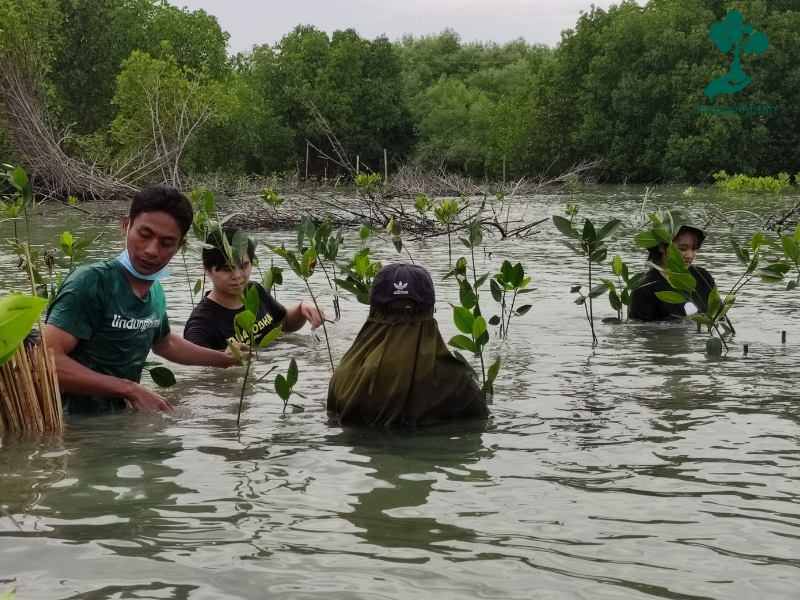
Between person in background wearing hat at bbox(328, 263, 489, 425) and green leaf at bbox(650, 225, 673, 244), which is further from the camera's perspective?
green leaf at bbox(650, 225, 673, 244)

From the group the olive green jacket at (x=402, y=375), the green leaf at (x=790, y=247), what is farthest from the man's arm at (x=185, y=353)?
the green leaf at (x=790, y=247)

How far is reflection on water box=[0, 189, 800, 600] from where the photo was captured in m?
2.92

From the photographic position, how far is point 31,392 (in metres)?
4.38

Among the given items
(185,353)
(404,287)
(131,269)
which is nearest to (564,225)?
(404,287)

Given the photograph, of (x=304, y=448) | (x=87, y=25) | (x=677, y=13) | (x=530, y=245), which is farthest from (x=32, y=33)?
(x=304, y=448)

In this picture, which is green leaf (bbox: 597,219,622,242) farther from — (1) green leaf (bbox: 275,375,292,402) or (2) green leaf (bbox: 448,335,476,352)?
(1) green leaf (bbox: 275,375,292,402)

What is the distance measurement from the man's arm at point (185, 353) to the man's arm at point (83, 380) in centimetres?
59

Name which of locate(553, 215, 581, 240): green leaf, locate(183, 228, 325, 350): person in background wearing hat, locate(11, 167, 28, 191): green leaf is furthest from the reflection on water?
locate(11, 167, 28, 191): green leaf

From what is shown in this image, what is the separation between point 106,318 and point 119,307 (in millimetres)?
85

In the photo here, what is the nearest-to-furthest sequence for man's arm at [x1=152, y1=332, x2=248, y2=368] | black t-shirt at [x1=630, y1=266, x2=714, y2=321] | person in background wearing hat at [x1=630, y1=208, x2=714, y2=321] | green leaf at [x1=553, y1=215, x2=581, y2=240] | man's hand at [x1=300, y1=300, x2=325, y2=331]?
man's arm at [x1=152, y1=332, x2=248, y2=368], man's hand at [x1=300, y1=300, x2=325, y2=331], green leaf at [x1=553, y1=215, x2=581, y2=240], person in background wearing hat at [x1=630, y1=208, x2=714, y2=321], black t-shirt at [x1=630, y1=266, x2=714, y2=321]

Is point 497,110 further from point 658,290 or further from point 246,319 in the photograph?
point 246,319

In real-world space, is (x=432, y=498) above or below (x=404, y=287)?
below

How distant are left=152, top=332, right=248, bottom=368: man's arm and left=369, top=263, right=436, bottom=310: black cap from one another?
3.66 ft

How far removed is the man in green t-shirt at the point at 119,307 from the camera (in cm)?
457
